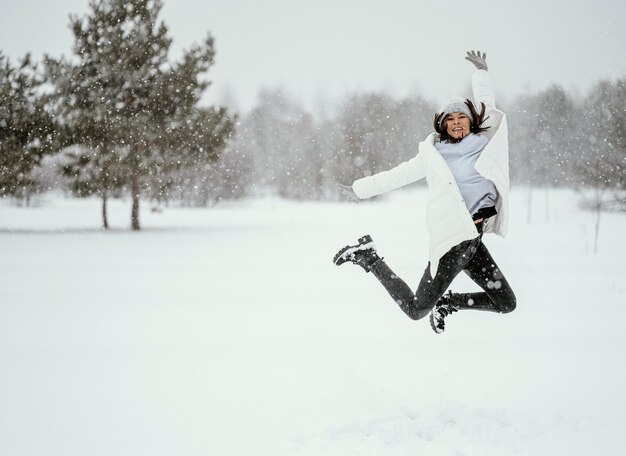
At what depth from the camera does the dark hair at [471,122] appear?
3248mm

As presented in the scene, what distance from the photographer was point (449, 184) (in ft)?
10.3

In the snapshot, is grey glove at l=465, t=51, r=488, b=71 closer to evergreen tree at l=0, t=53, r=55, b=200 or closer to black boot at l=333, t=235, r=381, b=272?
black boot at l=333, t=235, r=381, b=272

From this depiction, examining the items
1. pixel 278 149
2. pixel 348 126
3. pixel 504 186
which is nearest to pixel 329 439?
pixel 504 186

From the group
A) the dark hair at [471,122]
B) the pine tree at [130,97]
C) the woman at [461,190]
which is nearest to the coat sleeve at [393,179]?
the woman at [461,190]

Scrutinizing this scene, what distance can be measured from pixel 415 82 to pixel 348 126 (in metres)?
7.00

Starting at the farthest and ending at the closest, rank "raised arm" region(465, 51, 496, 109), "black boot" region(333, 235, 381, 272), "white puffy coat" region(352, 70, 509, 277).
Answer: "black boot" region(333, 235, 381, 272), "raised arm" region(465, 51, 496, 109), "white puffy coat" region(352, 70, 509, 277)

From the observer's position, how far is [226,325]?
6.11 meters

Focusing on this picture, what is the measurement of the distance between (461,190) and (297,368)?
213 centimetres

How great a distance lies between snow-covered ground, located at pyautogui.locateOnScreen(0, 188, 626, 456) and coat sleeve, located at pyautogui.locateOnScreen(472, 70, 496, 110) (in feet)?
6.82

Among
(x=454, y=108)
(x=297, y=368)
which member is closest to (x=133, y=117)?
(x=297, y=368)

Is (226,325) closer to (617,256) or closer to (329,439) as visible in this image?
(329,439)

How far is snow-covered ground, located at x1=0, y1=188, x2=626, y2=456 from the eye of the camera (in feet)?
10.4

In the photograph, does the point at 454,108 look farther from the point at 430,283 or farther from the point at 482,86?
the point at 430,283

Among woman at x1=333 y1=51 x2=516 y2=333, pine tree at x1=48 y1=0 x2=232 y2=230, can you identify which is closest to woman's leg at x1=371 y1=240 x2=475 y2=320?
woman at x1=333 y1=51 x2=516 y2=333
